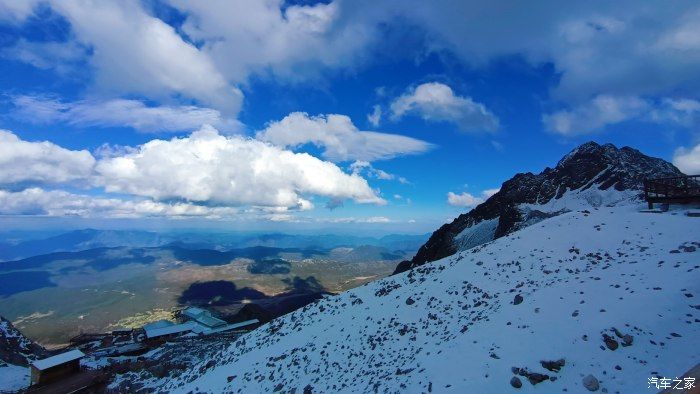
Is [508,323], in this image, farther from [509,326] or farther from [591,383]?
[591,383]

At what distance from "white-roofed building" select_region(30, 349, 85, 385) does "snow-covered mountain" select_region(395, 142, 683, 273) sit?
52.7m

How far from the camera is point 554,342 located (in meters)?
14.0

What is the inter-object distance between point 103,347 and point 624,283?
73.2 meters

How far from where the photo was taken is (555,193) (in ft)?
275

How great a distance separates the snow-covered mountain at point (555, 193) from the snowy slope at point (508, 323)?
40.7 metres


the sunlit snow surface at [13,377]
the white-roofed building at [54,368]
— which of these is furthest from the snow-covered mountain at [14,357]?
the white-roofed building at [54,368]

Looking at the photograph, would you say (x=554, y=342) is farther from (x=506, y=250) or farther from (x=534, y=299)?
(x=506, y=250)

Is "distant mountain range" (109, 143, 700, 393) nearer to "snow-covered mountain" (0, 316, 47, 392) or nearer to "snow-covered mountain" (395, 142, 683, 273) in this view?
"snow-covered mountain" (0, 316, 47, 392)

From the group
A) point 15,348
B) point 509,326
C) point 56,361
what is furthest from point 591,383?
point 15,348

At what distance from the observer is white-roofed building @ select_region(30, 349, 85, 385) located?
3419 centimetres

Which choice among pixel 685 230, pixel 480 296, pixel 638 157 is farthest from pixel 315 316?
pixel 638 157

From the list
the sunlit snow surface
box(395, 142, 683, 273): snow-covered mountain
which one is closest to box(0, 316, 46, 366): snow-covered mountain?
the sunlit snow surface

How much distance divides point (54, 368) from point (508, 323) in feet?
142

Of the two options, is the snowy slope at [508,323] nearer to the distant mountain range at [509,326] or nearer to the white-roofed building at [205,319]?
the distant mountain range at [509,326]
